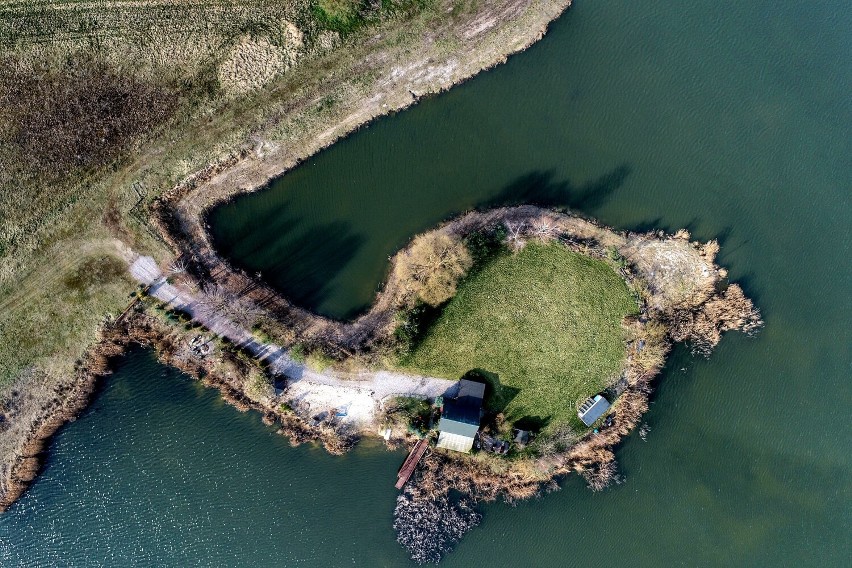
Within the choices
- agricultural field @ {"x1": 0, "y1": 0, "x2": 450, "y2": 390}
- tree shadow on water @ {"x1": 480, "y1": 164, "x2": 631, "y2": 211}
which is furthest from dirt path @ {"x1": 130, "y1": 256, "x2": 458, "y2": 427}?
tree shadow on water @ {"x1": 480, "y1": 164, "x2": 631, "y2": 211}

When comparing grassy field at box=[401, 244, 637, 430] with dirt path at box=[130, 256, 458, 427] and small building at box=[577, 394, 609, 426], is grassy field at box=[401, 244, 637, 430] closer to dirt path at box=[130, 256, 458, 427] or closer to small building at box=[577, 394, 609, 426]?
small building at box=[577, 394, 609, 426]

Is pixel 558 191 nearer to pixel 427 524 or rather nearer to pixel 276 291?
pixel 276 291

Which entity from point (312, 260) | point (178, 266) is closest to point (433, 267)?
point (312, 260)

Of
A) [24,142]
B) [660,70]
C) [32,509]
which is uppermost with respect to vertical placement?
[660,70]

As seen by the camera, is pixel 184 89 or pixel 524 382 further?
pixel 524 382

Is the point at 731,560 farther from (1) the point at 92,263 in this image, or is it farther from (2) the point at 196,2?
(2) the point at 196,2

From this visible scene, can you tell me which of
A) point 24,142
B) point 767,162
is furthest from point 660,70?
point 24,142
